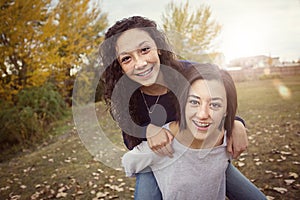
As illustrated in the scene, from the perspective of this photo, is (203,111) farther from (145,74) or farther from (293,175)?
(293,175)

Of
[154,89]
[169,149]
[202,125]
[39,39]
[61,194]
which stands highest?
[39,39]

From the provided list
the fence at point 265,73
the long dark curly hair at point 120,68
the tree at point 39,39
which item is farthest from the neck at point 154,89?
the fence at point 265,73

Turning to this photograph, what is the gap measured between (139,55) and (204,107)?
0.53 metres

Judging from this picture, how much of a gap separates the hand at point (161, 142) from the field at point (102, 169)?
168cm

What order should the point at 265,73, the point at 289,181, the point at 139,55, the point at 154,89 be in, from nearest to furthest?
the point at 139,55, the point at 154,89, the point at 289,181, the point at 265,73

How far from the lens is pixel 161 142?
1349mm

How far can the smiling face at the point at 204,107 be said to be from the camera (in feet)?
4.20

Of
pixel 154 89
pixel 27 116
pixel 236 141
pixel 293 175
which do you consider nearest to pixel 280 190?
pixel 293 175

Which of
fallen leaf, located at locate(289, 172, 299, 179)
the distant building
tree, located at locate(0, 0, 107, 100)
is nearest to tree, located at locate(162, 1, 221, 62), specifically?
tree, located at locate(0, 0, 107, 100)

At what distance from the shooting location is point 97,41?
325 inches

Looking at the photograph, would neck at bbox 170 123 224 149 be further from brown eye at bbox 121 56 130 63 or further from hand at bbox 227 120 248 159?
brown eye at bbox 121 56 130 63

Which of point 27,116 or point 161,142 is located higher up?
point 161,142

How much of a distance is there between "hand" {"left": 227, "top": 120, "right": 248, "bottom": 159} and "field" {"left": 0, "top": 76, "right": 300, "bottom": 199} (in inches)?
53.8

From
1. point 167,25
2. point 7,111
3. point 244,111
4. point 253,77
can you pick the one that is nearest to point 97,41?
point 167,25
